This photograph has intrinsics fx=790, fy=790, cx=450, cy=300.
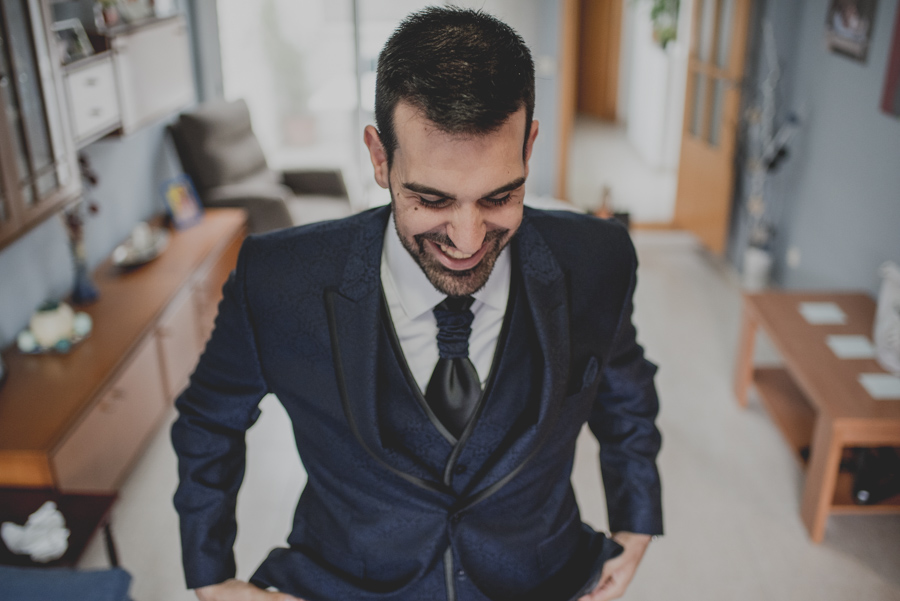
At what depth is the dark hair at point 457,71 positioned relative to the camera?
0.95 m

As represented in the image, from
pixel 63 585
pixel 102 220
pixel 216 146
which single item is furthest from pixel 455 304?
pixel 216 146

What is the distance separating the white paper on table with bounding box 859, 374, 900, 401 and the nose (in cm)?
222

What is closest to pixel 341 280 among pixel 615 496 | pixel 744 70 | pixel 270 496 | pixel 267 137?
pixel 615 496

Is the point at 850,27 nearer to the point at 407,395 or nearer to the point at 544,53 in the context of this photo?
the point at 544,53

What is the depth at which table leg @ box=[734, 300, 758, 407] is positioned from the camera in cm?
348

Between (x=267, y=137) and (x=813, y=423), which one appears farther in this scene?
(x=267, y=137)

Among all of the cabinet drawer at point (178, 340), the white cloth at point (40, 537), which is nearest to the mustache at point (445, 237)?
the white cloth at point (40, 537)

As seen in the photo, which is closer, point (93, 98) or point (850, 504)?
point (850, 504)

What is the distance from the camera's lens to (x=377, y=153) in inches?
42.2

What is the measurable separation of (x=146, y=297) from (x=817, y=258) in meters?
3.34

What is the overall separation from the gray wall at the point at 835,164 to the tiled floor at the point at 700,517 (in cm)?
78

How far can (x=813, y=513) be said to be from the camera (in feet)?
9.01

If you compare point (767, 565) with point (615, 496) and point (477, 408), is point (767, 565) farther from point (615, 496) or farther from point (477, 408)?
point (477, 408)

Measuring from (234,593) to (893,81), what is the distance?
3322 mm
